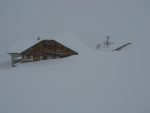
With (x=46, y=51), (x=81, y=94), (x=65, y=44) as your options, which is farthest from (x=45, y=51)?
(x=81, y=94)

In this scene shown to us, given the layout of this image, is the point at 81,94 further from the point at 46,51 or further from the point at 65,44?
the point at 65,44

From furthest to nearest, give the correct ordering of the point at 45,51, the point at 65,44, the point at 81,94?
1. the point at 65,44
2. the point at 45,51
3. the point at 81,94

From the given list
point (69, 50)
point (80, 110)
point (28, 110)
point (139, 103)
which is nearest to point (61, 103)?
point (80, 110)

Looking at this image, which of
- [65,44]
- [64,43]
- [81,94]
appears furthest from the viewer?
[64,43]

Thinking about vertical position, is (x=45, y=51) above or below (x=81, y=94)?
above

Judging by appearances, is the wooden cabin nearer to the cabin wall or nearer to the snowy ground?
the cabin wall

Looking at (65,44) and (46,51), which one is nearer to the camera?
(46,51)

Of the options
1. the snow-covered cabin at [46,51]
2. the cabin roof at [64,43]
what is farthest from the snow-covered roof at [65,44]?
the snow-covered cabin at [46,51]

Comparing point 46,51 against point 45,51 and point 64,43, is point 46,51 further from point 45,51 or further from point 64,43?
point 64,43

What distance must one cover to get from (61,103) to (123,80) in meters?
5.00

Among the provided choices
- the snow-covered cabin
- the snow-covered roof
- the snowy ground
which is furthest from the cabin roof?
the snowy ground

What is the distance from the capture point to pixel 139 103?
7141 millimetres

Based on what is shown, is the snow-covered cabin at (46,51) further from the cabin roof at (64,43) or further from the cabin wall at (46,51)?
the cabin roof at (64,43)

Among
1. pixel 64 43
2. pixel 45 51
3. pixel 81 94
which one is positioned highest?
pixel 64 43
